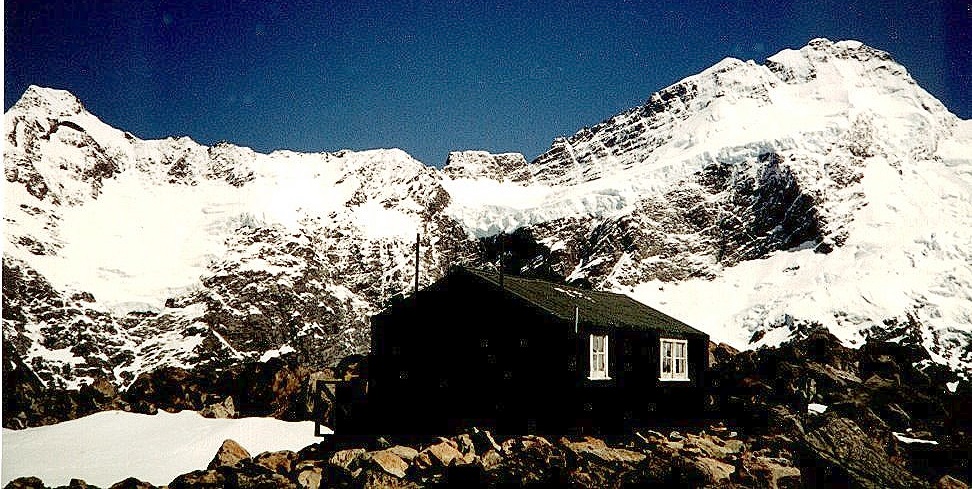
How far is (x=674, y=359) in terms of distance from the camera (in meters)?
20.0

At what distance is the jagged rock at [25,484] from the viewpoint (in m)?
13.1

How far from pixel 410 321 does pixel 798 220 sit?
79.6 m

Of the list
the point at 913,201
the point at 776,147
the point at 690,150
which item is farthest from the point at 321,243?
the point at 913,201

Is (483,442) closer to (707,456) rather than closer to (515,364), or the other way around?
(515,364)

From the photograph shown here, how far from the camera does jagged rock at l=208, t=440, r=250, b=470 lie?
1438 centimetres

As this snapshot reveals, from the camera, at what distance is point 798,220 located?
285 feet

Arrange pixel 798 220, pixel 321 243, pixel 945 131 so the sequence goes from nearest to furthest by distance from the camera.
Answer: pixel 798 220
pixel 945 131
pixel 321 243

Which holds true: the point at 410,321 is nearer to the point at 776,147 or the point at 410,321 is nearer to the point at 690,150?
the point at 776,147

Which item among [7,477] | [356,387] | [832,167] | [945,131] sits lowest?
[7,477]

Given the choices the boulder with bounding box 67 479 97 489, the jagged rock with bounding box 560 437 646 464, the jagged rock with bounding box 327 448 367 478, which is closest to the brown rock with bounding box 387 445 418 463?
the jagged rock with bounding box 327 448 367 478

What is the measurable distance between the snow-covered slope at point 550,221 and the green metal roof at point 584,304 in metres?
43.4

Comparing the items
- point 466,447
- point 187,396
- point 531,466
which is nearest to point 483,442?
point 466,447

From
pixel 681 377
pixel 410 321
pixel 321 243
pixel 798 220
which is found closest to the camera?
pixel 410 321

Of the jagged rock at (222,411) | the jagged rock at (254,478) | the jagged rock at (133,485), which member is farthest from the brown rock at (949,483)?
the jagged rock at (222,411)
